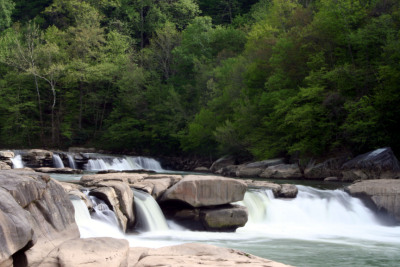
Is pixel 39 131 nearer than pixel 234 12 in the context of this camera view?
Yes

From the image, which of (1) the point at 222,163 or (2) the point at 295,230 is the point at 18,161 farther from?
(2) the point at 295,230

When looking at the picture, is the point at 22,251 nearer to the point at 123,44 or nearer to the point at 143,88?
the point at 143,88

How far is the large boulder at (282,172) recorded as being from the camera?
27.5m

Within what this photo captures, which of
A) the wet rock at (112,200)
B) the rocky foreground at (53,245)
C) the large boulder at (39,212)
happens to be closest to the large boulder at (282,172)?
the wet rock at (112,200)

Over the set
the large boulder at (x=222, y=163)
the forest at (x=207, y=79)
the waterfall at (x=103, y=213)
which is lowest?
the waterfall at (x=103, y=213)

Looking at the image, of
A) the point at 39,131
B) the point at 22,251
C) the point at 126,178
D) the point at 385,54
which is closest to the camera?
the point at 22,251

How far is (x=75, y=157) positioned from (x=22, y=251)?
26145 mm

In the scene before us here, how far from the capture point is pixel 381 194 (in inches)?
662

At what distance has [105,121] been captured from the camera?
45969 millimetres

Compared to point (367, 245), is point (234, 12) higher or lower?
higher

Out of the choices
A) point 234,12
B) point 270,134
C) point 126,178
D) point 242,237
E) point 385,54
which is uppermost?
point 234,12

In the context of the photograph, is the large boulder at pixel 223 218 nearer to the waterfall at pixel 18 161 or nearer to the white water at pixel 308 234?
the white water at pixel 308 234

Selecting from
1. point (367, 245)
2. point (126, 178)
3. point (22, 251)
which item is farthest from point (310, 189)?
point (22, 251)

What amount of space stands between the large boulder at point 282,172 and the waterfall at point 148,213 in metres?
15.4
